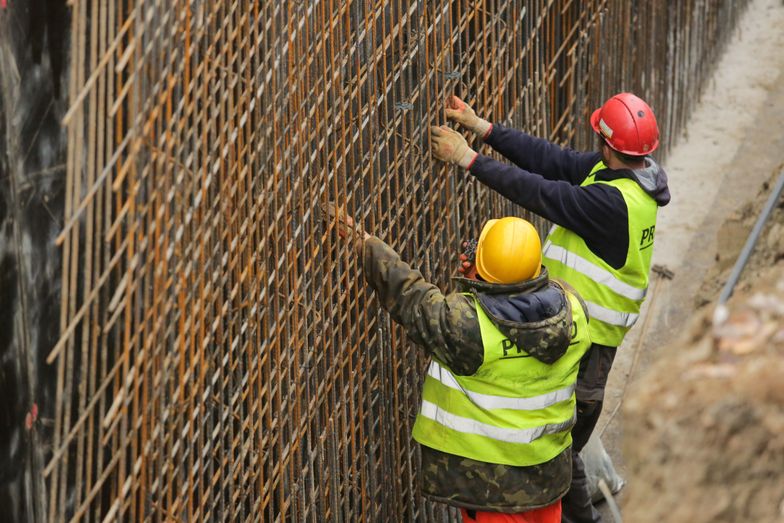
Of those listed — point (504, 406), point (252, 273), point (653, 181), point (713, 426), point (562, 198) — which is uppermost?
point (713, 426)

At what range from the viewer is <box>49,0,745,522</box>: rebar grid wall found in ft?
14.9

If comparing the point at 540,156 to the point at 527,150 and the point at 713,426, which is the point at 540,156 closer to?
the point at 527,150

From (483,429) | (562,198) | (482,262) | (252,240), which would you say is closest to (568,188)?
(562,198)

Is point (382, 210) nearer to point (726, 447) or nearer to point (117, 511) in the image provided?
point (117, 511)

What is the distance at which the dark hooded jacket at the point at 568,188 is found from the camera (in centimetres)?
582

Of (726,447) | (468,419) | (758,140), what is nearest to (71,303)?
(468,419)

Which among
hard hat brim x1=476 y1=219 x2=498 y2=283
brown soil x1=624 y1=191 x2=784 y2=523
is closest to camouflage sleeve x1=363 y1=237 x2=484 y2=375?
hard hat brim x1=476 y1=219 x2=498 y2=283

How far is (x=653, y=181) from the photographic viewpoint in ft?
19.9

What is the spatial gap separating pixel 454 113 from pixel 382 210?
572mm

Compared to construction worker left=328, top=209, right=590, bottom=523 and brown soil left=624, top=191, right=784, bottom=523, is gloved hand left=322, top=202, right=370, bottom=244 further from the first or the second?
brown soil left=624, top=191, right=784, bottom=523

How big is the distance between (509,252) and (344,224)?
710mm

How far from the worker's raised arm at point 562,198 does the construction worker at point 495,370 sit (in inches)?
16.7

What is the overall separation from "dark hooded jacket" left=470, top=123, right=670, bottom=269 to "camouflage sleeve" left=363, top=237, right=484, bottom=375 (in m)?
0.72

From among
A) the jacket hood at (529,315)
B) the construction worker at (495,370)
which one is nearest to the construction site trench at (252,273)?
the construction worker at (495,370)
